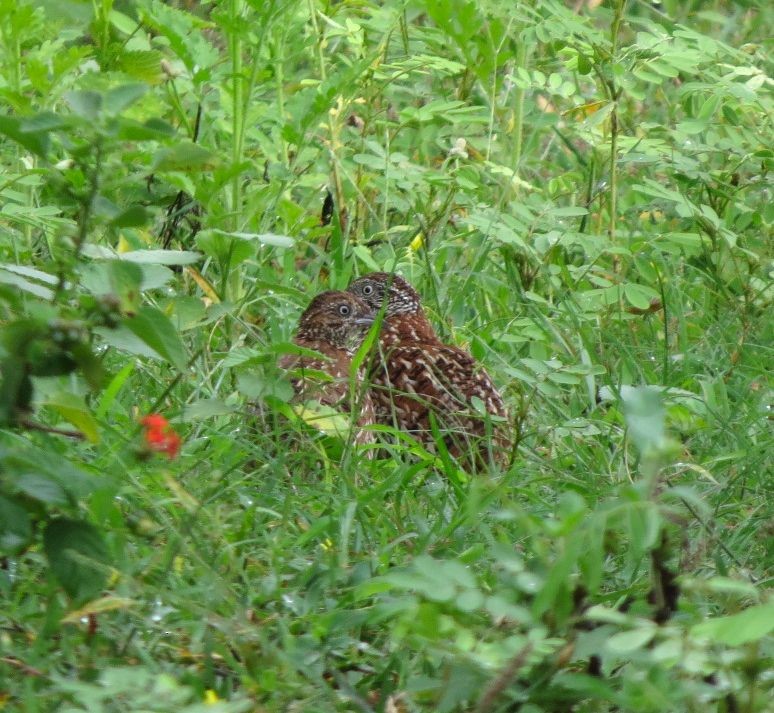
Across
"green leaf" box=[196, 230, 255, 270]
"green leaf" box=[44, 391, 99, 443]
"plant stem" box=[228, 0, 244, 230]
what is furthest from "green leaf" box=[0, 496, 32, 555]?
"plant stem" box=[228, 0, 244, 230]

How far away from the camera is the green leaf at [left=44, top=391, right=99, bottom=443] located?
3176 millimetres

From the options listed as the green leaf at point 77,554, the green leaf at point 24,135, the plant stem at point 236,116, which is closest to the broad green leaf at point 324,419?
the plant stem at point 236,116

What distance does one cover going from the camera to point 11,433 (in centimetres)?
344

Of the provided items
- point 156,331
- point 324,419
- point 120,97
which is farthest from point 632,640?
point 324,419

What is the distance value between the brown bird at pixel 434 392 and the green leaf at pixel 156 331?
2112mm

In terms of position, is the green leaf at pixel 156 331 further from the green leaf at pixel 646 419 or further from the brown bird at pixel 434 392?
the brown bird at pixel 434 392

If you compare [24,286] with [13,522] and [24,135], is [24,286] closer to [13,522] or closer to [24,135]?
[24,135]

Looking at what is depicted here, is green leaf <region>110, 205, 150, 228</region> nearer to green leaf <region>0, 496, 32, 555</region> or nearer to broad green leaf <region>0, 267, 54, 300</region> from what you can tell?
broad green leaf <region>0, 267, 54, 300</region>

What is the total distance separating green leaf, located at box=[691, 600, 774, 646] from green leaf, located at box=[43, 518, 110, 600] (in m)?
1.18

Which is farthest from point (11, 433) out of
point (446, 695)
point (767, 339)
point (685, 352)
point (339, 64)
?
point (339, 64)

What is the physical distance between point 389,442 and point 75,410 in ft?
8.18

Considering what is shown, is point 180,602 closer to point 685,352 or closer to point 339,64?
point 685,352

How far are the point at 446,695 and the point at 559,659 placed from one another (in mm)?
210

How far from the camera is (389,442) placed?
565cm
